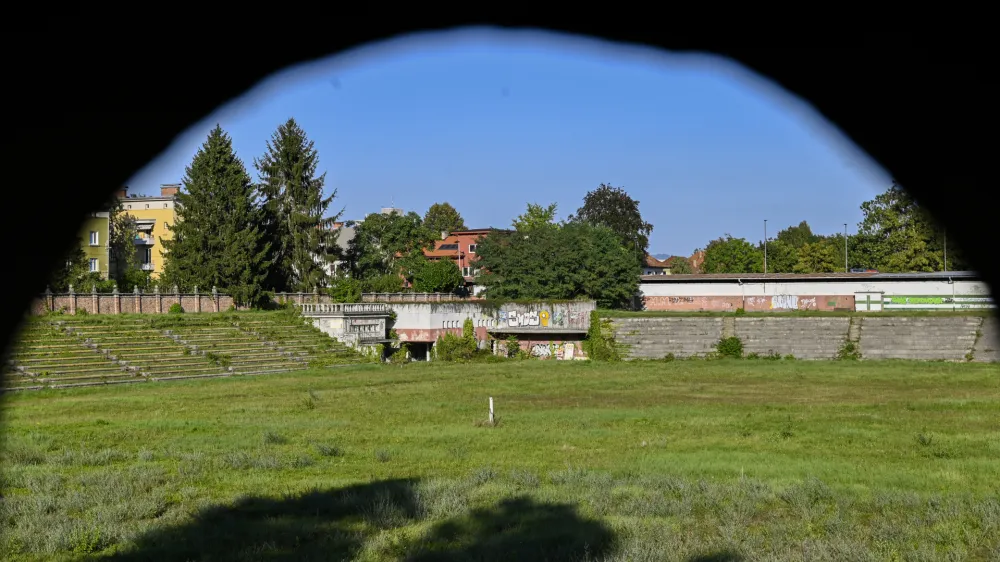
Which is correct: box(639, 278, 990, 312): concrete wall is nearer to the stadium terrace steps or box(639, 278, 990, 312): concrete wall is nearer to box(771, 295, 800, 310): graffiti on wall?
box(771, 295, 800, 310): graffiti on wall

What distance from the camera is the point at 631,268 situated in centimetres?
6919

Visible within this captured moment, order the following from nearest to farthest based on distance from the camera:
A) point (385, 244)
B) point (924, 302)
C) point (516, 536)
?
point (516, 536)
point (924, 302)
point (385, 244)

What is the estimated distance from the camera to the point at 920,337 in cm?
5241

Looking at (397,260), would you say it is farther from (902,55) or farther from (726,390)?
(902,55)

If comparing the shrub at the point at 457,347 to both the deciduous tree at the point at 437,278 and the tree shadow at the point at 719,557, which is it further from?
the tree shadow at the point at 719,557

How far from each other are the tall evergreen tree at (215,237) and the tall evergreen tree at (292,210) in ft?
23.8

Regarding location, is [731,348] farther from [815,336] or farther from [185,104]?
[185,104]

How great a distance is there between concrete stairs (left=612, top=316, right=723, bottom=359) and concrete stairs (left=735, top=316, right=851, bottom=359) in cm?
190

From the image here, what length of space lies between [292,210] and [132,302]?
786 inches

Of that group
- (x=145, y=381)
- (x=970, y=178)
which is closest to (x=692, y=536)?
(x=970, y=178)

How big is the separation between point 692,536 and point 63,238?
11.9m

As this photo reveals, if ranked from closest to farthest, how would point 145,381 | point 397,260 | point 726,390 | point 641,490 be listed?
point 641,490, point 726,390, point 145,381, point 397,260

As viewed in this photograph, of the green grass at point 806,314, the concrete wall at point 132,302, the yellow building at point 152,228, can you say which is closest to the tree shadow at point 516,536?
the concrete wall at point 132,302

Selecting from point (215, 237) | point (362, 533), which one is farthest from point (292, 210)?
point (362, 533)
